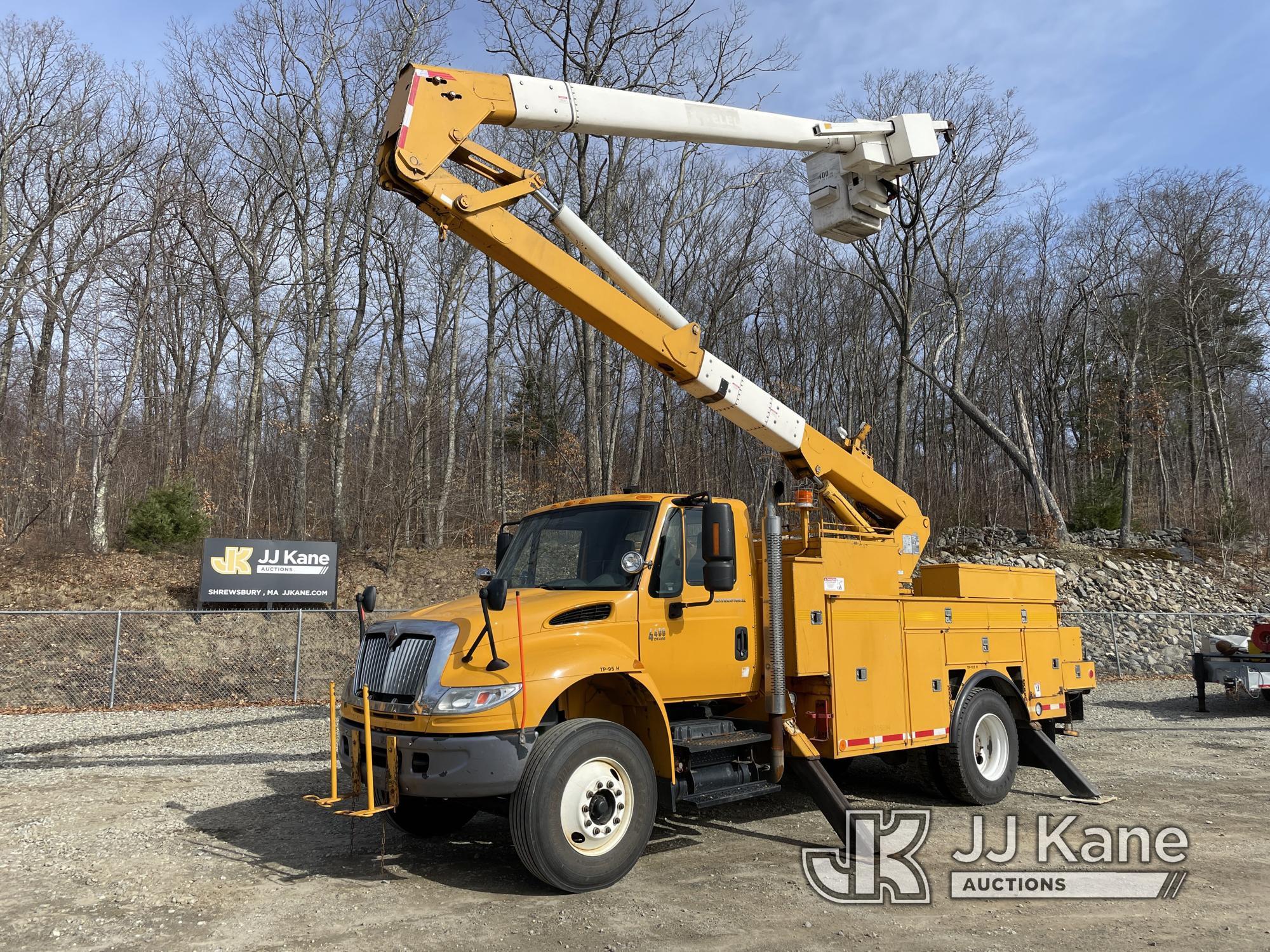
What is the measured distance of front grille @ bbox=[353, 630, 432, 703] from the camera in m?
5.87

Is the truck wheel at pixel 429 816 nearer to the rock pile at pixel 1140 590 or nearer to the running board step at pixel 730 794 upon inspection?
the running board step at pixel 730 794

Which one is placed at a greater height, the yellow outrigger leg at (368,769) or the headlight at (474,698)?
the headlight at (474,698)

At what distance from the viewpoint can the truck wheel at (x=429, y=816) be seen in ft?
23.0

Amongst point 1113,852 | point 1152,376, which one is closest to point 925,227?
point 1152,376

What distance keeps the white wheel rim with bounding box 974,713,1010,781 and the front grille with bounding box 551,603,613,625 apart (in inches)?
178

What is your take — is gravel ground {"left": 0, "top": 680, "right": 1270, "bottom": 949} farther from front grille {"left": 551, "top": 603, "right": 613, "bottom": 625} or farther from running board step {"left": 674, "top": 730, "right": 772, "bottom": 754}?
front grille {"left": 551, "top": 603, "right": 613, "bottom": 625}

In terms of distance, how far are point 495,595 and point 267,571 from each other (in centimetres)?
1461

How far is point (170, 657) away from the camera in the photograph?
1686 centimetres

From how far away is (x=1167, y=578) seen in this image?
24.2 metres

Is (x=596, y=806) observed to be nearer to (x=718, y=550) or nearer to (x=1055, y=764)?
(x=718, y=550)

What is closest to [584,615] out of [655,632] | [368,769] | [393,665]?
[655,632]

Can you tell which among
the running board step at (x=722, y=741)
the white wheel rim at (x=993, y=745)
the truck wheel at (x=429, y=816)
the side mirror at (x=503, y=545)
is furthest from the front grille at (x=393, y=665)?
the white wheel rim at (x=993, y=745)

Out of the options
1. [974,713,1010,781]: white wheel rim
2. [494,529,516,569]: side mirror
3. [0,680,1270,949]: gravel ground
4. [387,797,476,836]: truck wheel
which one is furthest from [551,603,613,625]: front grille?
[974,713,1010,781]: white wheel rim

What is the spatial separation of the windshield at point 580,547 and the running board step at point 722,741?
3.95ft
